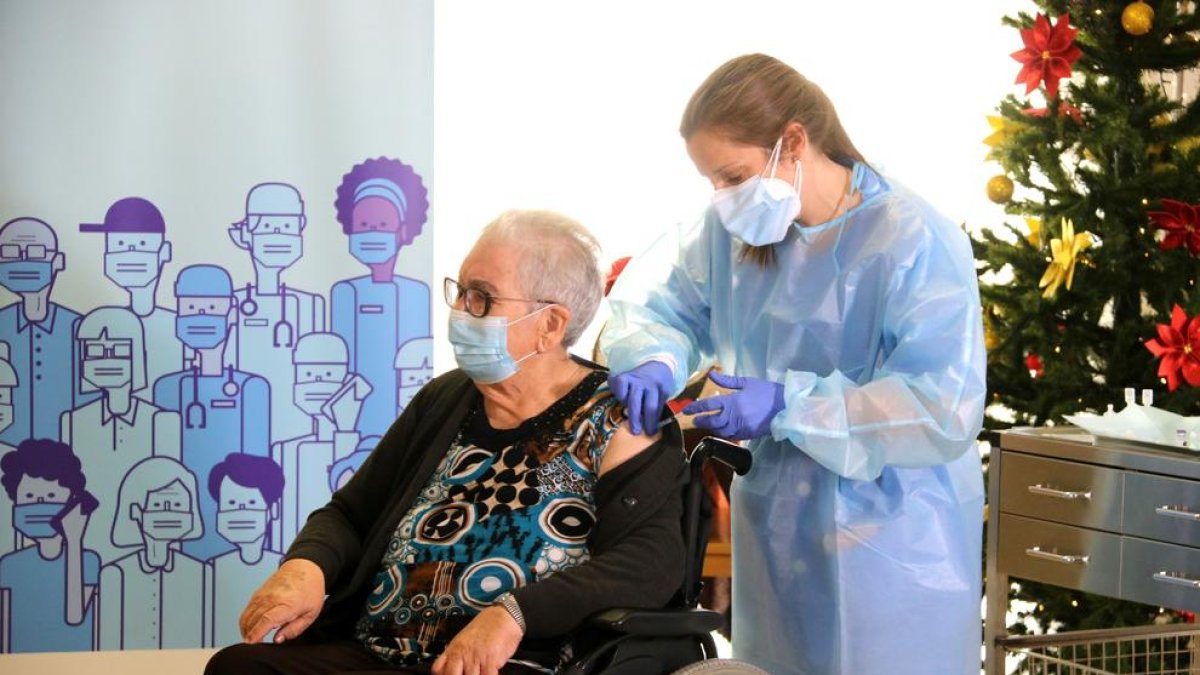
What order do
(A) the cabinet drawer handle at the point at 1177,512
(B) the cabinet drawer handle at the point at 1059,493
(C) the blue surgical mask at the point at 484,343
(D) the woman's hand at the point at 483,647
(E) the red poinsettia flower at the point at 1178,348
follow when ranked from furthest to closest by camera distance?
(E) the red poinsettia flower at the point at 1178,348 < (B) the cabinet drawer handle at the point at 1059,493 < (A) the cabinet drawer handle at the point at 1177,512 < (C) the blue surgical mask at the point at 484,343 < (D) the woman's hand at the point at 483,647

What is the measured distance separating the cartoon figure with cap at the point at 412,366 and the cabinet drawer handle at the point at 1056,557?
168 centimetres

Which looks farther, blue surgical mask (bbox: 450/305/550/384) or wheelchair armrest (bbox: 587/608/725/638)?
blue surgical mask (bbox: 450/305/550/384)

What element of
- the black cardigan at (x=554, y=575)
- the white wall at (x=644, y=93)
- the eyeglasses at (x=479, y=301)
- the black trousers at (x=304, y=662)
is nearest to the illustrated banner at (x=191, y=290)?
the white wall at (x=644, y=93)

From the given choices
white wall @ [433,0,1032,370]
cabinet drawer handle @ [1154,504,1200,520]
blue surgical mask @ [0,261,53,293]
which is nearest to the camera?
cabinet drawer handle @ [1154,504,1200,520]

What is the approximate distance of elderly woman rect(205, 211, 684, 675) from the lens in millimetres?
2025

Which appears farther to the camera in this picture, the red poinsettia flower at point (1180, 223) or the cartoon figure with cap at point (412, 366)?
the cartoon figure with cap at point (412, 366)

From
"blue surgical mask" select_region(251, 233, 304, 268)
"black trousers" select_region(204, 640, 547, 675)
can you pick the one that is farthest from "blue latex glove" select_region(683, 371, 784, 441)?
"blue surgical mask" select_region(251, 233, 304, 268)

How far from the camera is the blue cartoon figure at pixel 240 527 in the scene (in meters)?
3.64

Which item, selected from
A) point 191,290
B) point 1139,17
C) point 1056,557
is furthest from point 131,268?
point 1139,17

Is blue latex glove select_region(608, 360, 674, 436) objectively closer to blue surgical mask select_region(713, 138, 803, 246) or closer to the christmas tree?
blue surgical mask select_region(713, 138, 803, 246)

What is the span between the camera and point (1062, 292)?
10.8ft

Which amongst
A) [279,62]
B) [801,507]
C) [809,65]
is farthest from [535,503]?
[809,65]

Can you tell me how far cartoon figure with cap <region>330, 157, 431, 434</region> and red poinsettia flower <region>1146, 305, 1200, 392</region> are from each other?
1891mm

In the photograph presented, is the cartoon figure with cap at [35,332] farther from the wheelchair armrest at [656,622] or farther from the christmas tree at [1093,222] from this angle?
the christmas tree at [1093,222]
